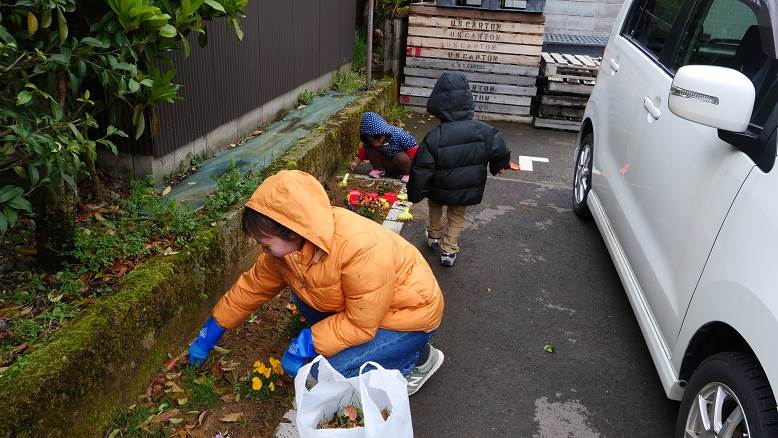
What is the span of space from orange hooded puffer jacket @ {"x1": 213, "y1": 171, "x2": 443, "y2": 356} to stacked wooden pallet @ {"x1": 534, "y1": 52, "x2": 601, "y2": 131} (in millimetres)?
5813

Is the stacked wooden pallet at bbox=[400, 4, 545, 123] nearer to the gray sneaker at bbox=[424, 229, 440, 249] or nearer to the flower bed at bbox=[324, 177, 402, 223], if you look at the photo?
the flower bed at bbox=[324, 177, 402, 223]

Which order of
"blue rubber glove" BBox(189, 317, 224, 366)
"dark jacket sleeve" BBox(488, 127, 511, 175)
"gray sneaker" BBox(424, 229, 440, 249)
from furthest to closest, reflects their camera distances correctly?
1. "gray sneaker" BBox(424, 229, 440, 249)
2. "dark jacket sleeve" BBox(488, 127, 511, 175)
3. "blue rubber glove" BBox(189, 317, 224, 366)

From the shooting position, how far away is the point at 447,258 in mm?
4227

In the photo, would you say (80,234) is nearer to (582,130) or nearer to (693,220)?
(693,220)

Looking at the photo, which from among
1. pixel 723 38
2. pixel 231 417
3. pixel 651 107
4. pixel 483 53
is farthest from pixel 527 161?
pixel 231 417

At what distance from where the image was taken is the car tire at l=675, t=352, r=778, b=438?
6.23ft

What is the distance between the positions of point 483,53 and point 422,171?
15.7ft

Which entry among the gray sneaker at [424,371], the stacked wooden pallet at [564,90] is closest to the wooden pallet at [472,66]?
the stacked wooden pallet at [564,90]

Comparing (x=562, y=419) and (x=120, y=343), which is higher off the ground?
(x=120, y=343)

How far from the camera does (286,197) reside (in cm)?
220

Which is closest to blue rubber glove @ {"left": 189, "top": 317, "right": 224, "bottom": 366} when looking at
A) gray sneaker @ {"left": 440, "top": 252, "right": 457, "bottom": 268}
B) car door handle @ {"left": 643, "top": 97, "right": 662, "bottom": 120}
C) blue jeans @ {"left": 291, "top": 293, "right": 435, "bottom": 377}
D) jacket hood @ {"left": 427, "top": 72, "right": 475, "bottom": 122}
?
blue jeans @ {"left": 291, "top": 293, "right": 435, "bottom": 377}

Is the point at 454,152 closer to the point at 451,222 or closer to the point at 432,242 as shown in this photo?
the point at 451,222

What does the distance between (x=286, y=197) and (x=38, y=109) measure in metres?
1.34

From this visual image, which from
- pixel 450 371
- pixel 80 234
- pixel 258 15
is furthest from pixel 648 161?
pixel 258 15
